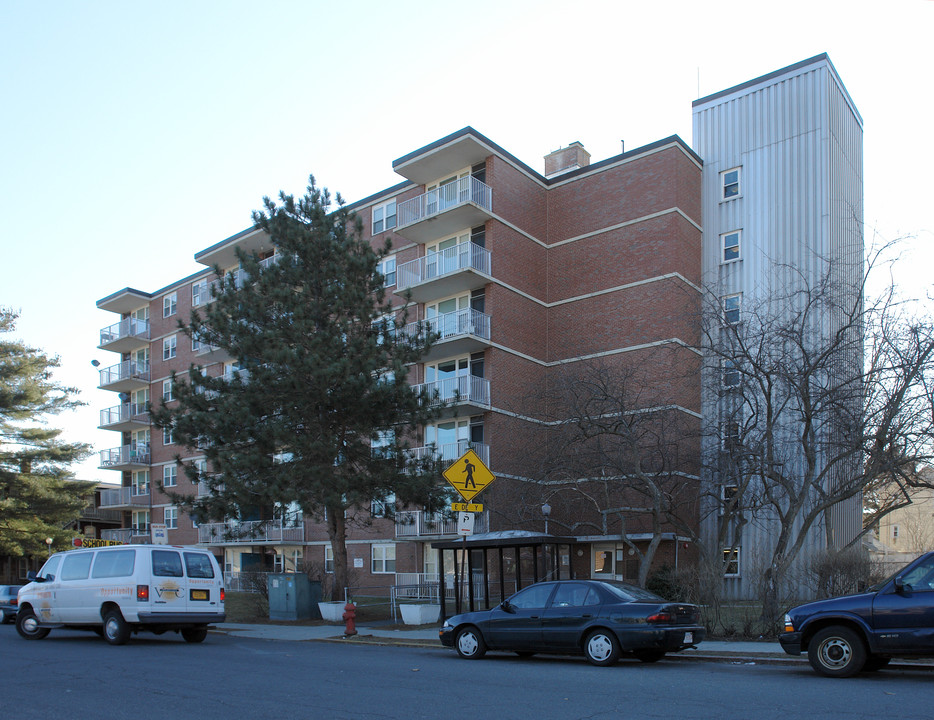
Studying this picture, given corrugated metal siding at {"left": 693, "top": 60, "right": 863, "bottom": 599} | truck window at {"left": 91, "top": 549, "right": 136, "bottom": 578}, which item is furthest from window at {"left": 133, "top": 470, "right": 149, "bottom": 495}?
truck window at {"left": 91, "top": 549, "right": 136, "bottom": 578}

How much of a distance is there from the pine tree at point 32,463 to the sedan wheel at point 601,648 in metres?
42.1

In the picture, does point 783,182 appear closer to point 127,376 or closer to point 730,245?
point 730,245

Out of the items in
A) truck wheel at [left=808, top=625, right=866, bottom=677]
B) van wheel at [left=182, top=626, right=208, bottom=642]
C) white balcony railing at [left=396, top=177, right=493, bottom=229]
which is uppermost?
white balcony railing at [left=396, top=177, right=493, bottom=229]

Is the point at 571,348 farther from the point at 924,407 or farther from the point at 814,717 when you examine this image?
the point at 814,717

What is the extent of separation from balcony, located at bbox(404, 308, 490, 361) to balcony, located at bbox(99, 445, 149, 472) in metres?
25.9

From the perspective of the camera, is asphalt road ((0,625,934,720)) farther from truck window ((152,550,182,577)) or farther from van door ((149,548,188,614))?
truck window ((152,550,182,577))

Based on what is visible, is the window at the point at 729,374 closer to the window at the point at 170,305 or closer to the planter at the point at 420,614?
the planter at the point at 420,614

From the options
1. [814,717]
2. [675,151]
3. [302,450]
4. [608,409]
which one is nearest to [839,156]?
[675,151]

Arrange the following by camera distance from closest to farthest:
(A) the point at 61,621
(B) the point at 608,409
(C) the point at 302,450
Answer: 1. (A) the point at 61,621
2. (C) the point at 302,450
3. (B) the point at 608,409

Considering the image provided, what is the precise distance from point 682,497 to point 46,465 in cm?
3619

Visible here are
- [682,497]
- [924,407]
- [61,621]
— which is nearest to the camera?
[61,621]

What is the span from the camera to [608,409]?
86.6 feet

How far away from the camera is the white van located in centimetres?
1656

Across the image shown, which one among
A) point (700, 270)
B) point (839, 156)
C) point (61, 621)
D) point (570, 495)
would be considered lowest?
point (61, 621)
